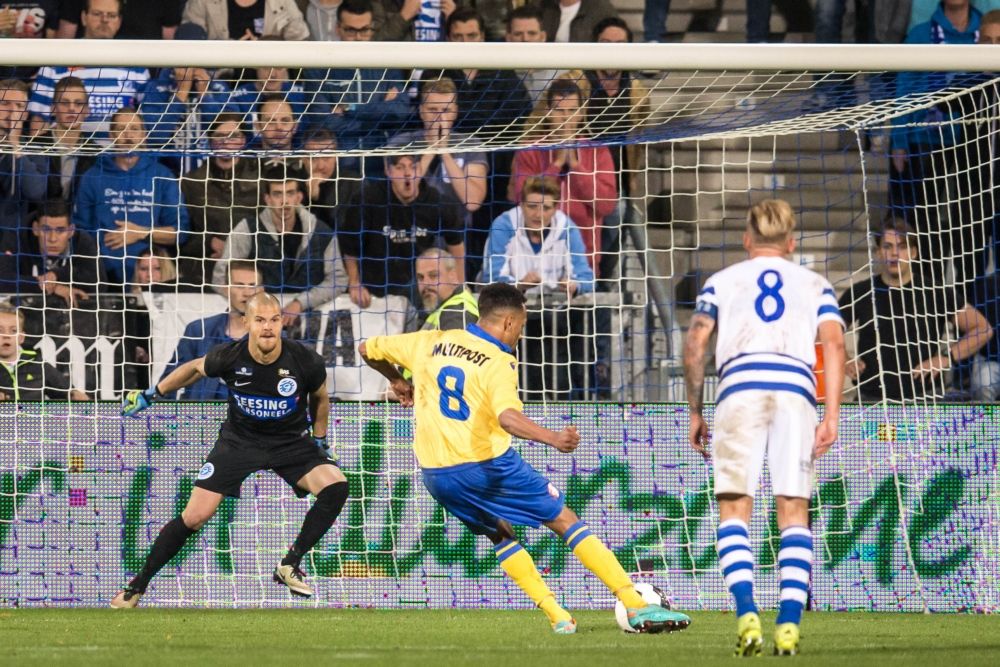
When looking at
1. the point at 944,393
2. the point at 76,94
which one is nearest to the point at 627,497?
the point at 944,393

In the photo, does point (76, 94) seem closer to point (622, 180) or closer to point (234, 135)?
point (234, 135)

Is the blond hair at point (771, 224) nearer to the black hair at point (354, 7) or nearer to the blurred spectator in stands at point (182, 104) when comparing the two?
the blurred spectator in stands at point (182, 104)

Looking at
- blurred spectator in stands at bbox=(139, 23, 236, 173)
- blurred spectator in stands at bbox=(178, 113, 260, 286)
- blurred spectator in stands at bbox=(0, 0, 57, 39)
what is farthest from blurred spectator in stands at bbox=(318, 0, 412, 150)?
blurred spectator in stands at bbox=(0, 0, 57, 39)

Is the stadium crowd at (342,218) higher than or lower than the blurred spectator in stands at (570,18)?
lower

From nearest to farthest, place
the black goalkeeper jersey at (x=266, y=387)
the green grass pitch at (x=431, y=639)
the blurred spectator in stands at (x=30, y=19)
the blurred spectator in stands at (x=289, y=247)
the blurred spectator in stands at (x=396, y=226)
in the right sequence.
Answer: the green grass pitch at (x=431, y=639)
the black goalkeeper jersey at (x=266, y=387)
the blurred spectator in stands at (x=289, y=247)
the blurred spectator in stands at (x=396, y=226)
the blurred spectator in stands at (x=30, y=19)

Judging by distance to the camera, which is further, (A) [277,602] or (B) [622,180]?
(B) [622,180]

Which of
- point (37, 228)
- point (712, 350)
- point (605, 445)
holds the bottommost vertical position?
point (605, 445)

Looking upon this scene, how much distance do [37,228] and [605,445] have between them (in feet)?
14.0

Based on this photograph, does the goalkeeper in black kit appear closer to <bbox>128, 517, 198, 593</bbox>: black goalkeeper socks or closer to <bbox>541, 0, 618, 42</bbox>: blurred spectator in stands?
<bbox>128, 517, 198, 593</bbox>: black goalkeeper socks

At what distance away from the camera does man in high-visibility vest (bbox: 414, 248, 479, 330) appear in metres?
10.6

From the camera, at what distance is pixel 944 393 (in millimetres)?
10586

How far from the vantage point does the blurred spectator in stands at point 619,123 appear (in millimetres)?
9109

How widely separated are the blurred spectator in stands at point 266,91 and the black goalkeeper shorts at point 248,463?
2063 millimetres

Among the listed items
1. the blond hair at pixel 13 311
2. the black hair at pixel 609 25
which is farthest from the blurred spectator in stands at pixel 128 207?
the black hair at pixel 609 25
